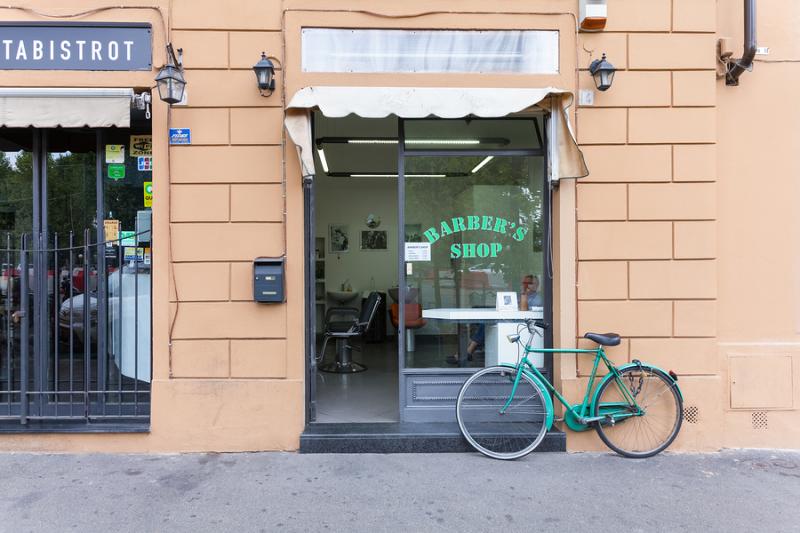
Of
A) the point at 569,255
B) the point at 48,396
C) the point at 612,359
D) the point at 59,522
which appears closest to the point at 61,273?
the point at 48,396

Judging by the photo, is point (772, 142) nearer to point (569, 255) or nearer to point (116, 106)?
point (569, 255)

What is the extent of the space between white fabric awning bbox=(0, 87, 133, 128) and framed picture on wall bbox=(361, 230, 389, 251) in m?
6.52

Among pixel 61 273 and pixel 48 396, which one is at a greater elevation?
pixel 61 273

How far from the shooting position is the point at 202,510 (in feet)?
11.7

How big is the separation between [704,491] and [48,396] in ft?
17.9

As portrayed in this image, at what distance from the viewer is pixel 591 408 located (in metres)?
4.59

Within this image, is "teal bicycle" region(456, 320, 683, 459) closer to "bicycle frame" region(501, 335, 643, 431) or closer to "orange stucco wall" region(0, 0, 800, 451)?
"bicycle frame" region(501, 335, 643, 431)

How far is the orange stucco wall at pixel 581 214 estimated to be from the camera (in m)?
4.68

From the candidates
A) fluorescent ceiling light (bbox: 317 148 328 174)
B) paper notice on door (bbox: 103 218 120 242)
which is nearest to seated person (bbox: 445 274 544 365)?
paper notice on door (bbox: 103 218 120 242)

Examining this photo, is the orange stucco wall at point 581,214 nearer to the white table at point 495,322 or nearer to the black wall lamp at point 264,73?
the black wall lamp at point 264,73

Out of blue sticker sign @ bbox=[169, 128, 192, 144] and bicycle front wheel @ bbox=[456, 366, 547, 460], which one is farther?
blue sticker sign @ bbox=[169, 128, 192, 144]

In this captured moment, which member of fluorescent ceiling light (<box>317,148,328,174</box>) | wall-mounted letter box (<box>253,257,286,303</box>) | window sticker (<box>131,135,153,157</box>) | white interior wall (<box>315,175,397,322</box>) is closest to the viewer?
wall-mounted letter box (<box>253,257,286,303</box>)

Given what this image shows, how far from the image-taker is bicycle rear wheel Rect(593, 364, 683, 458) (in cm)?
462

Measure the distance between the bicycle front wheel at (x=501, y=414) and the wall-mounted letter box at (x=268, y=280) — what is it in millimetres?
1784
